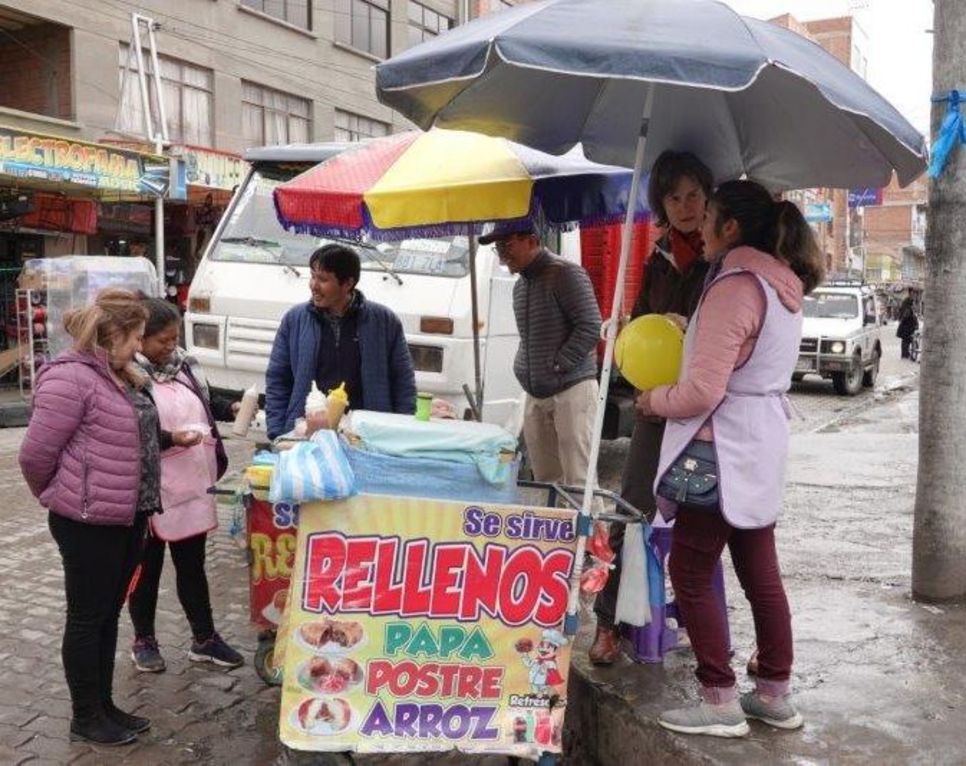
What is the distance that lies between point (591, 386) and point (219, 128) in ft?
57.1

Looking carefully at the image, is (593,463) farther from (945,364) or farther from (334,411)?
(945,364)

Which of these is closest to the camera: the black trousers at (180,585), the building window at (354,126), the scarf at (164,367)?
the scarf at (164,367)

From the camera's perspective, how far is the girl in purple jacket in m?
3.27

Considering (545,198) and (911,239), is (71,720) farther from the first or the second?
(911,239)

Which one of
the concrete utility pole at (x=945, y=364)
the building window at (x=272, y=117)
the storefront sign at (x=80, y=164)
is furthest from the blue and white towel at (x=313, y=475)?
the building window at (x=272, y=117)

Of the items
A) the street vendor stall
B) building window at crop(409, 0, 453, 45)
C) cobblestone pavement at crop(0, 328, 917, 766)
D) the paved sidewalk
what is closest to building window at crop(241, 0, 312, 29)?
building window at crop(409, 0, 453, 45)

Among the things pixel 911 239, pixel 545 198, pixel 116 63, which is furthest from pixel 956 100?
pixel 911 239

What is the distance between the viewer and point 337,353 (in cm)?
430

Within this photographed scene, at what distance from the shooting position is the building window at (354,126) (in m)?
24.1

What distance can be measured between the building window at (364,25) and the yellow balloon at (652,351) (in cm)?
2277

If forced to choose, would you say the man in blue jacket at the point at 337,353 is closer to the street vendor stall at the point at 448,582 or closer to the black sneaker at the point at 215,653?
the black sneaker at the point at 215,653

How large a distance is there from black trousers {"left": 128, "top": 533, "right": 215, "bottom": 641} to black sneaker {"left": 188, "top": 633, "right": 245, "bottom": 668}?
0.03 meters

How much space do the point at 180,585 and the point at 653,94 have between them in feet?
9.29

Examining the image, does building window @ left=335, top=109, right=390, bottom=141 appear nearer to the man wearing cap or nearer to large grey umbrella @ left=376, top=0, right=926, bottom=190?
the man wearing cap
